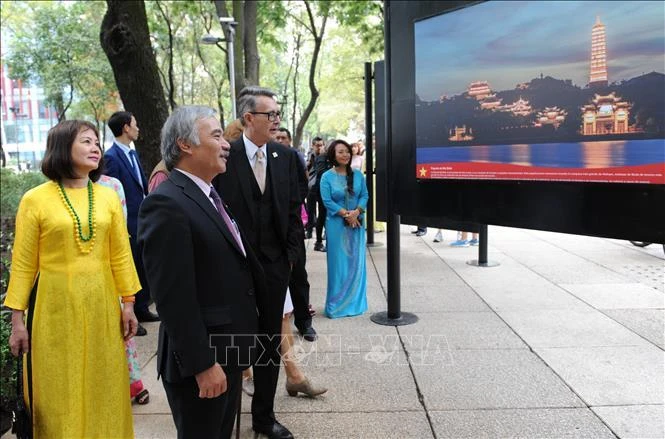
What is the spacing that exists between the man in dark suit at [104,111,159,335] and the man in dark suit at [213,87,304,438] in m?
2.12

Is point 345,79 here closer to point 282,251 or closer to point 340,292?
point 340,292

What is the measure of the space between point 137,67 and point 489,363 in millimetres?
5057

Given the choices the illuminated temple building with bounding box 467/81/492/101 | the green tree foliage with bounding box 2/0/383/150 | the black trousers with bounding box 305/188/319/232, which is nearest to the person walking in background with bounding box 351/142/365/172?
the black trousers with bounding box 305/188/319/232

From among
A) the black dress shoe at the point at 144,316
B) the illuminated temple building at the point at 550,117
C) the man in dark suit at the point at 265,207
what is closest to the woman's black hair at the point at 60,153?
the man in dark suit at the point at 265,207

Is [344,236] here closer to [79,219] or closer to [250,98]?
[250,98]

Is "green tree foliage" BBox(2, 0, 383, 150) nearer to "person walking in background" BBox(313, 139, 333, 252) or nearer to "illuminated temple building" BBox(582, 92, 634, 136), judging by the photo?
"person walking in background" BBox(313, 139, 333, 252)

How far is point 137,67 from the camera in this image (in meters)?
6.19

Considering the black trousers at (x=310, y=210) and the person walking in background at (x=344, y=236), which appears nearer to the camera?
the person walking in background at (x=344, y=236)

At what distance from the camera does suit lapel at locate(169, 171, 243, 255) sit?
2016mm

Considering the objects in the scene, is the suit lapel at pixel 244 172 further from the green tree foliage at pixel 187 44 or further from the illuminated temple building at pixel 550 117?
the green tree foliage at pixel 187 44

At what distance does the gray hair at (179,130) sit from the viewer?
206 cm

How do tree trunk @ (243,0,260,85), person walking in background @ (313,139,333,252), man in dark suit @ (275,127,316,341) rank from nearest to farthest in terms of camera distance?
man in dark suit @ (275,127,316,341) < person walking in background @ (313,139,333,252) < tree trunk @ (243,0,260,85)

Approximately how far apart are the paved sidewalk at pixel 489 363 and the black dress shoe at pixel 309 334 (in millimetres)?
68

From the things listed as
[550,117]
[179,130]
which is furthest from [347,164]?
[179,130]
